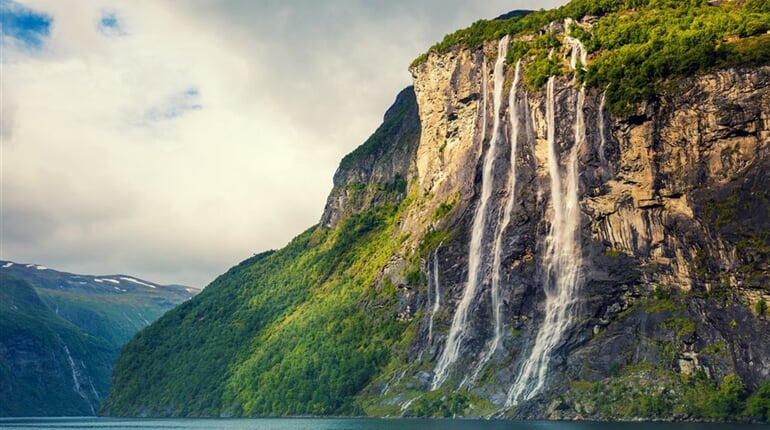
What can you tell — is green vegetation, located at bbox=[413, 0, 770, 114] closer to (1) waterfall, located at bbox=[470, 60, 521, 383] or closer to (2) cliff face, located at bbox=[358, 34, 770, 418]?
(2) cliff face, located at bbox=[358, 34, 770, 418]

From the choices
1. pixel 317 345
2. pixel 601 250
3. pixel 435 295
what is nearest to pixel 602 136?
pixel 601 250

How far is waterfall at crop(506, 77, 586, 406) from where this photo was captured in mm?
113188

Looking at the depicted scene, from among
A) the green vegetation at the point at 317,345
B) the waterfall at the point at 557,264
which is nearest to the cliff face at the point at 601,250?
the waterfall at the point at 557,264

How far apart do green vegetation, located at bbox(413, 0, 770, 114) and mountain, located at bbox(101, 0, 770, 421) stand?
347 mm

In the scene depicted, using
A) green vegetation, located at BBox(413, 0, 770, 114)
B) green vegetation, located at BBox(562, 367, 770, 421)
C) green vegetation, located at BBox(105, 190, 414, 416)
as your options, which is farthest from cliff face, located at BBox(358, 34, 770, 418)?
green vegetation, located at BBox(105, 190, 414, 416)

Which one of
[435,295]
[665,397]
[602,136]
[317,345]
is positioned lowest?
[665,397]

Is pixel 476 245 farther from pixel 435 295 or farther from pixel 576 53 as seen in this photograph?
pixel 576 53

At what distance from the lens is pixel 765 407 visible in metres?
92.5

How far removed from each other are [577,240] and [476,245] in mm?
19033

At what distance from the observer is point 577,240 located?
118938 millimetres

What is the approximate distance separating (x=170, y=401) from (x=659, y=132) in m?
129

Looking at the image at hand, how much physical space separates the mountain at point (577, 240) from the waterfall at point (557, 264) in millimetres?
246

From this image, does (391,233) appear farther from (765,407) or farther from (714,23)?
(765,407)

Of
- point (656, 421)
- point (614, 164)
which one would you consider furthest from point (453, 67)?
point (656, 421)
